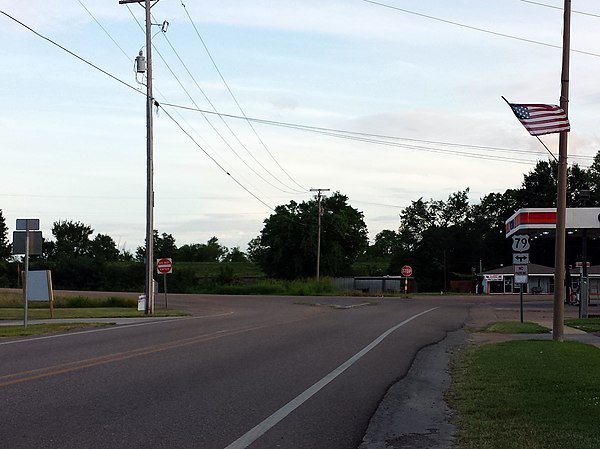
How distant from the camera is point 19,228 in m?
24.9

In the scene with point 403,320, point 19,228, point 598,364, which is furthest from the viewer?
point 403,320

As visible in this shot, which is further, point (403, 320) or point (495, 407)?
point (403, 320)

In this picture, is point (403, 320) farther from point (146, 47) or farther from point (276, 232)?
point (276, 232)

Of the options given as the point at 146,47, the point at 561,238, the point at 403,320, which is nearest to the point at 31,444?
the point at 561,238

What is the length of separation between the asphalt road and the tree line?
196ft

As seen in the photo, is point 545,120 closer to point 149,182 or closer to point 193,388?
point 193,388

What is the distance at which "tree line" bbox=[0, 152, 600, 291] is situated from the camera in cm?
8981

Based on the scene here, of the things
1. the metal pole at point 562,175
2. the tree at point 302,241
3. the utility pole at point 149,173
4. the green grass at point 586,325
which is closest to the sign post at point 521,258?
the green grass at point 586,325

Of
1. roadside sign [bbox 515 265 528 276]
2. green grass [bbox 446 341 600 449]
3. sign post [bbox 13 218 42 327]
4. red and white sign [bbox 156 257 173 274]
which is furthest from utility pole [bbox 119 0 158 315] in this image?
green grass [bbox 446 341 600 449]

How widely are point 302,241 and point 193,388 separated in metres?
76.1

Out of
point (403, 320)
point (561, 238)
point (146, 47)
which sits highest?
point (146, 47)

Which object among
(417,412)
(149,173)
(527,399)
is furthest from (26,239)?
(527,399)

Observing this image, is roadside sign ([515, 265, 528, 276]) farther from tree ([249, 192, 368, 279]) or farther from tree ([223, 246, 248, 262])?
tree ([223, 246, 248, 262])

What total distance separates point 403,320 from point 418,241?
8796cm
